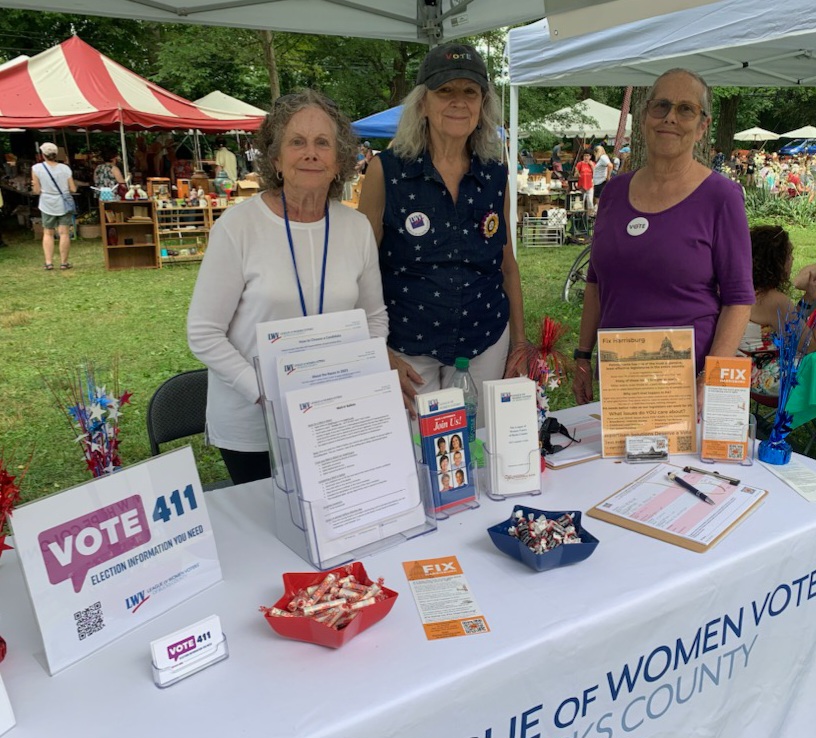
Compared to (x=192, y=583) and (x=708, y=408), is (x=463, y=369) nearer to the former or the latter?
(x=708, y=408)

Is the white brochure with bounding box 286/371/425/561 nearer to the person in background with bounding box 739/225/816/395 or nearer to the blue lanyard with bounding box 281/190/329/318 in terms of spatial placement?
the blue lanyard with bounding box 281/190/329/318

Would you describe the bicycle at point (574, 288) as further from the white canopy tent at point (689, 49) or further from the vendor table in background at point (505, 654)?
the vendor table in background at point (505, 654)

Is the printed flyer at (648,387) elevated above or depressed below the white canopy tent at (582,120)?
below

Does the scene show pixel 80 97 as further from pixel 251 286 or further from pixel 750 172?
pixel 750 172

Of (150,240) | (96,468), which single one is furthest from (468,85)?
(150,240)

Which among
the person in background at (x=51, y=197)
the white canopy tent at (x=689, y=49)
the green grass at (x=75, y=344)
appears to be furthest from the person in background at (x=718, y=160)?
the person in background at (x=51, y=197)

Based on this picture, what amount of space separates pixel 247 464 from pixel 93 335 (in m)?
4.53

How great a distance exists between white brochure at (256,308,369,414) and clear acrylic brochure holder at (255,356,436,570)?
18 millimetres

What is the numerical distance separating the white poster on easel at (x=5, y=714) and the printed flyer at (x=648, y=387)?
49.3 inches

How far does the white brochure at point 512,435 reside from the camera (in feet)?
4.49

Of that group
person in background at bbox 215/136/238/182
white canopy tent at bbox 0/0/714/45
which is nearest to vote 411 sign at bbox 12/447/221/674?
white canopy tent at bbox 0/0/714/45

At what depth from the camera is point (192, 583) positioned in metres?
1.11

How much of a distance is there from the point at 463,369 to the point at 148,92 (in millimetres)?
10519

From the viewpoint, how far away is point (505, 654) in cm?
97
